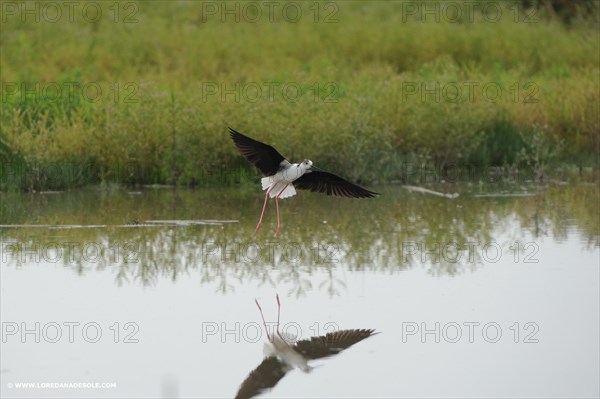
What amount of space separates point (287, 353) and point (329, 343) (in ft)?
0.92

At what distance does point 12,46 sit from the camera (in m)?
21.4

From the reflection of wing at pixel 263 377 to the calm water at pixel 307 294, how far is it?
51 mm

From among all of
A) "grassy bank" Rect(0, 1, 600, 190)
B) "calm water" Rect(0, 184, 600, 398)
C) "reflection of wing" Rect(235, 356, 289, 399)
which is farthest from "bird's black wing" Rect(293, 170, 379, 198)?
"grassy bank" Rect(0, 1, 600, 190)

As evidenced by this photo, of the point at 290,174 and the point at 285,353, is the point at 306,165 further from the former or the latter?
the point at 285,353

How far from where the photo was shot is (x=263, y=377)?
5.43 metres

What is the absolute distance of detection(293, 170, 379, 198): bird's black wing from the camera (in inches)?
338

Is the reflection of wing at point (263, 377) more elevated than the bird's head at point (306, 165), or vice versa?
the bird's head at point (306, 165)

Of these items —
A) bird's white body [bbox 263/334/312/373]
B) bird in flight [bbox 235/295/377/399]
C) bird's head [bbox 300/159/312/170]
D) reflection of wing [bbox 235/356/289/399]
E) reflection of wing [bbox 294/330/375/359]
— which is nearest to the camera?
reflection of wing [bbox 235/356/289/399]

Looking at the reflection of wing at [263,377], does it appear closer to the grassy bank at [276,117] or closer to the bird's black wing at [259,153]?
the bird's black wing at [259,153]

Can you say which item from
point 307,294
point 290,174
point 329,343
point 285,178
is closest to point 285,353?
point 329,343

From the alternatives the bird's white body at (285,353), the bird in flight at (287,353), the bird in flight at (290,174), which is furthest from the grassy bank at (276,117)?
the bird's white body at (285,353)

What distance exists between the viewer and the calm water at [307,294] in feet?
18.0

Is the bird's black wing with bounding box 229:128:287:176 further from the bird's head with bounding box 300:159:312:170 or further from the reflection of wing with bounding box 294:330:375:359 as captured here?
the reflection of wing with bounding box 294:330:375:359

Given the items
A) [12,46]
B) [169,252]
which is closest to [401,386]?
[169,252]
